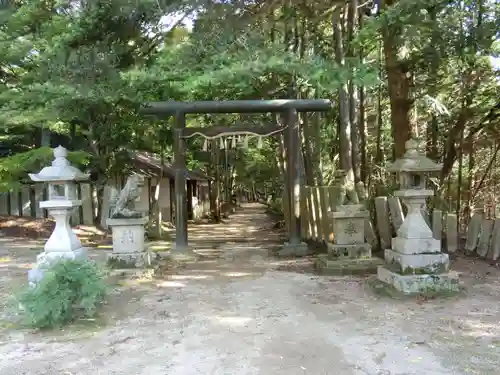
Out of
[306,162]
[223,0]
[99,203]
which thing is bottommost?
[99,203]

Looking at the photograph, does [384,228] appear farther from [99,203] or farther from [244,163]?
[244,163]

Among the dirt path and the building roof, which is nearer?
the dirt path

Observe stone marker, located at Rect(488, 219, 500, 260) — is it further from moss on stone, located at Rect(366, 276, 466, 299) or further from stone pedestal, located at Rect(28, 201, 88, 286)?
stone pedestal, located at Rect(28, 201, 88, 286)

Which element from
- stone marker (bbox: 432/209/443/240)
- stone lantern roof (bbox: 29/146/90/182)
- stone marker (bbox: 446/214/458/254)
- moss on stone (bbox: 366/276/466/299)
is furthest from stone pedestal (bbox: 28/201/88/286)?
stone marker (bbox: 446/214/458/254)

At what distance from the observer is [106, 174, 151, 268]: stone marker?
8352 millimetres

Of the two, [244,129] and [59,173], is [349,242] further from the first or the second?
[59,173]

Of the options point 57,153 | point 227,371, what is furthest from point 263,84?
point 227,371

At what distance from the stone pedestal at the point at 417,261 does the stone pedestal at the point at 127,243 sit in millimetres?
4405

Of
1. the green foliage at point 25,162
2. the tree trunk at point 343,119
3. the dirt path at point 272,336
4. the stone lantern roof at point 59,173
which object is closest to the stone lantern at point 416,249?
the dirt path at point 272,336

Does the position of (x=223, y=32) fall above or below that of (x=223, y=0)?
below

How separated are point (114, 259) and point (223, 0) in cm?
499

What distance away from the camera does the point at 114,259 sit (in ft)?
27.5

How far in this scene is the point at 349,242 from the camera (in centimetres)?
870

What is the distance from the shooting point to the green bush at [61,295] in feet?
16.7
